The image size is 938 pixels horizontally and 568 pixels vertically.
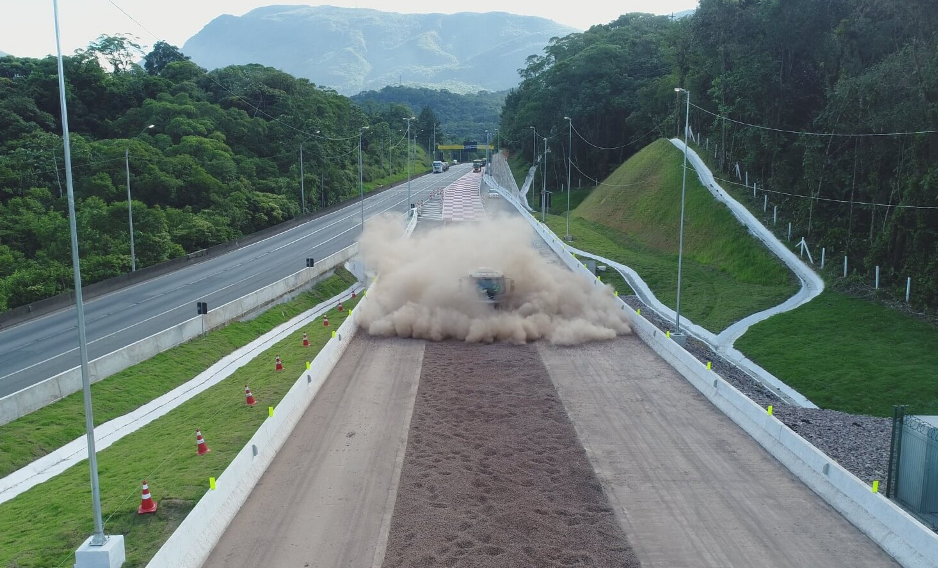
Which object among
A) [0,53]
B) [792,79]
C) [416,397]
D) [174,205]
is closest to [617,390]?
[416,397]

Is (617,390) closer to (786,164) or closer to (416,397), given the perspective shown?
(416,397)

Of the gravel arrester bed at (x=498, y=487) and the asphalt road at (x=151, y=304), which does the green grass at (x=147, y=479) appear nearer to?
the gravel arrester bed at (x=498, y=487)

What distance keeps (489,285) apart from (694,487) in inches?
739

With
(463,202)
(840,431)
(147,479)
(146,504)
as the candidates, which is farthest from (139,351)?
(463,202)

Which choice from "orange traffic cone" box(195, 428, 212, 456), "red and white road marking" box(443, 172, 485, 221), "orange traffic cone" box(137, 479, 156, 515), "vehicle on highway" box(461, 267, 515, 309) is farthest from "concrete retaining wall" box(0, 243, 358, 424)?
"red and white road marking" box(443, 172, 485, 221)

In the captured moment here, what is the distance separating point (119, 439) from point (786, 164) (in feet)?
159

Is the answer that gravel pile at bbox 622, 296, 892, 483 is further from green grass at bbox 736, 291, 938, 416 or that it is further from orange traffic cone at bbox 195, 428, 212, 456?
orange traffic cone at bbox 195, 428, 212, 456

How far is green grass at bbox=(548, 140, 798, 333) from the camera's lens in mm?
42094

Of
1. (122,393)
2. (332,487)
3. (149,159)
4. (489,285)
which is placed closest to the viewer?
(332,487)

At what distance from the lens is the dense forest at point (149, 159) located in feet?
177

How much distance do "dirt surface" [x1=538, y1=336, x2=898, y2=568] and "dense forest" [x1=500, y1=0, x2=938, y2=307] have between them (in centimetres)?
2082

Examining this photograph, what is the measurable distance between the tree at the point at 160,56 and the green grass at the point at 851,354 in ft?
394

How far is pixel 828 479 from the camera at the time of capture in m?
16.4

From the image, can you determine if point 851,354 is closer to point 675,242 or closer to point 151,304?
point 675,242
